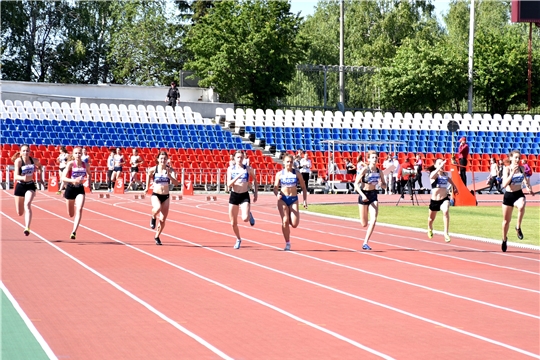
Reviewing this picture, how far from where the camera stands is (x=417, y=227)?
24.7 meters

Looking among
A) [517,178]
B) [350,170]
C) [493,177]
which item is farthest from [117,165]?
[517,178]

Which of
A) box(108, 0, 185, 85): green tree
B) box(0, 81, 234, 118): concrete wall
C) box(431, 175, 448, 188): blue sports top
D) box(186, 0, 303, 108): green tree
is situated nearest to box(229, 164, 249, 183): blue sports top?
box(431, 175, 448, 188): blue sports top

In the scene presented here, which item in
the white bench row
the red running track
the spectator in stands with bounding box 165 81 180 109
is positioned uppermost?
the spectator in stands with bounding box 165 81 180 109

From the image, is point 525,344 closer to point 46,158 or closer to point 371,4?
point 46,158

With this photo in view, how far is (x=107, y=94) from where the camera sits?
5084cm

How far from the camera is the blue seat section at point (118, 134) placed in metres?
41.0

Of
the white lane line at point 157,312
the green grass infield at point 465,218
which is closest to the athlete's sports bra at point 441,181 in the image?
the green grass infield at point 465,218

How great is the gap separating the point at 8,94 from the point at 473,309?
→ 1569 inches

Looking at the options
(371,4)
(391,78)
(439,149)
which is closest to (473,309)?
(439,149)

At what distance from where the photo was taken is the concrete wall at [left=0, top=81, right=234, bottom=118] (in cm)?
4844

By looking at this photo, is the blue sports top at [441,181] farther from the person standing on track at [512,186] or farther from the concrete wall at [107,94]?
the concrete wall at [107,94]

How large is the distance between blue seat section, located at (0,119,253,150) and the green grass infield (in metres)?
11.5

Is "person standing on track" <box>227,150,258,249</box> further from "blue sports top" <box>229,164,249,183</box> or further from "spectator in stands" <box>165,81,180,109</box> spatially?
"spectator in stands" <box>165,81,180,109</box>

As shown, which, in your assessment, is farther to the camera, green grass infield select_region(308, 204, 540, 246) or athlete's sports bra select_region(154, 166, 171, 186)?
green grass infield select_region(308, 204, 540, 246)
